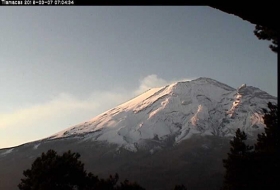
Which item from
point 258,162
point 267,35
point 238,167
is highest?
point 267,35

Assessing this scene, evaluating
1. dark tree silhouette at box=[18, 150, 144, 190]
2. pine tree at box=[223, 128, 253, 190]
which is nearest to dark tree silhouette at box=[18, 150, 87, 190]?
dark tree silhouette at box=[18, 150, 144, 190]

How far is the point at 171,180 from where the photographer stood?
141500 millimetres

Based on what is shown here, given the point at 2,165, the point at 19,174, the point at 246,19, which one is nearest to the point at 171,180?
the point at 19,174

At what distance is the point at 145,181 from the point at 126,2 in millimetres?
145431

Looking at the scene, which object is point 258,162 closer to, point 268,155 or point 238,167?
point 238,167

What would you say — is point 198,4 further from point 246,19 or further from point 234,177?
point 234,177

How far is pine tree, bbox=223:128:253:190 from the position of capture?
28.0 meters

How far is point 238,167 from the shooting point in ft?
93.7

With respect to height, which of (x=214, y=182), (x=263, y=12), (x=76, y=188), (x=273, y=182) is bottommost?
(x=214, y=182)

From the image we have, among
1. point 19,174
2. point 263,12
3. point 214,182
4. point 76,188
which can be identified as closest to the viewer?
point 263,12

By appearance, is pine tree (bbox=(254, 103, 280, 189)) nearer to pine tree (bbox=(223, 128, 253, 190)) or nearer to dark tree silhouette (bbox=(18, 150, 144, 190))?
pine tree (bbox=(223, 128, 253, 190))

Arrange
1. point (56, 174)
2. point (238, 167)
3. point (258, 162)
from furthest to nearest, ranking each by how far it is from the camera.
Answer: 1. point (238, 167)
2. point (258, 162)
3. point (56, 174)

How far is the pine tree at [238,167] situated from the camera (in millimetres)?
28000

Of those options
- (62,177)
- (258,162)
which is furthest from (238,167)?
(62,177)
